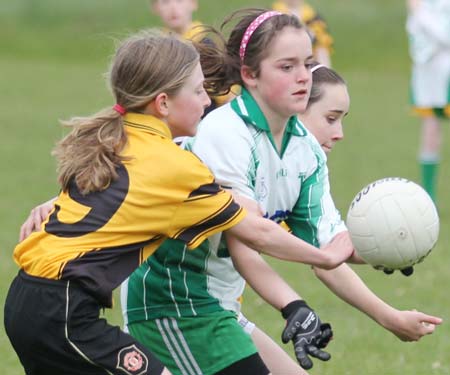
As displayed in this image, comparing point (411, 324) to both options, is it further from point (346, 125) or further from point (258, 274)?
point (346, 125)

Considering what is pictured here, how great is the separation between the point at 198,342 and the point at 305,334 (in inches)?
20.2

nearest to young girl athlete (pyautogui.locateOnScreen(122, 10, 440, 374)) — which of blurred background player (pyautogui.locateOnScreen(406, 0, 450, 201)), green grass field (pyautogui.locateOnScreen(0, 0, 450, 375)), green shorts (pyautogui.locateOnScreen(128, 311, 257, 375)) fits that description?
green shorts (pyautogui.locateOnScreen(128, 311, 257, 375))

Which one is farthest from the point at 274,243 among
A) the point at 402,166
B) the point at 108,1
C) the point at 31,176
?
the point at 108,1

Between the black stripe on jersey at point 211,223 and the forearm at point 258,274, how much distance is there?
18 centimetres

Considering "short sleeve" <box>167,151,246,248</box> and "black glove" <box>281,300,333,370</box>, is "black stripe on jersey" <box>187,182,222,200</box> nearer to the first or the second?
"short sleeve" <box>167,151,246,248</box>

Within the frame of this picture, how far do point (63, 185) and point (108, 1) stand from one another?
73.1ft

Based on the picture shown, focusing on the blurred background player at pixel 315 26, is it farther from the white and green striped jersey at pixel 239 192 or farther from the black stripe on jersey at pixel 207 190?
the black stripe on jersey at pixel 207 190

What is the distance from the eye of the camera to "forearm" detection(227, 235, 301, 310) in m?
3.86

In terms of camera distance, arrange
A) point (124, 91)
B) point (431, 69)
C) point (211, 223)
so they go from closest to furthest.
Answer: point (211, 223)
point (124, 91)
point (431, 69)

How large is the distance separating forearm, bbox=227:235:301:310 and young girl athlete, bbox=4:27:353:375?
94mm

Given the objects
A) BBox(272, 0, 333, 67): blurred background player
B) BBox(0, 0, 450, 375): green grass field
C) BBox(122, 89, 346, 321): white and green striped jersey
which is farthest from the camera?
BBox(272, 0, 333, 67): blurred background player

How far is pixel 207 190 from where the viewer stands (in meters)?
3.67

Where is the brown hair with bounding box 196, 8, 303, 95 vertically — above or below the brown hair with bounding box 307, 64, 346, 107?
above

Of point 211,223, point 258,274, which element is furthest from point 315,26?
point 211,223
